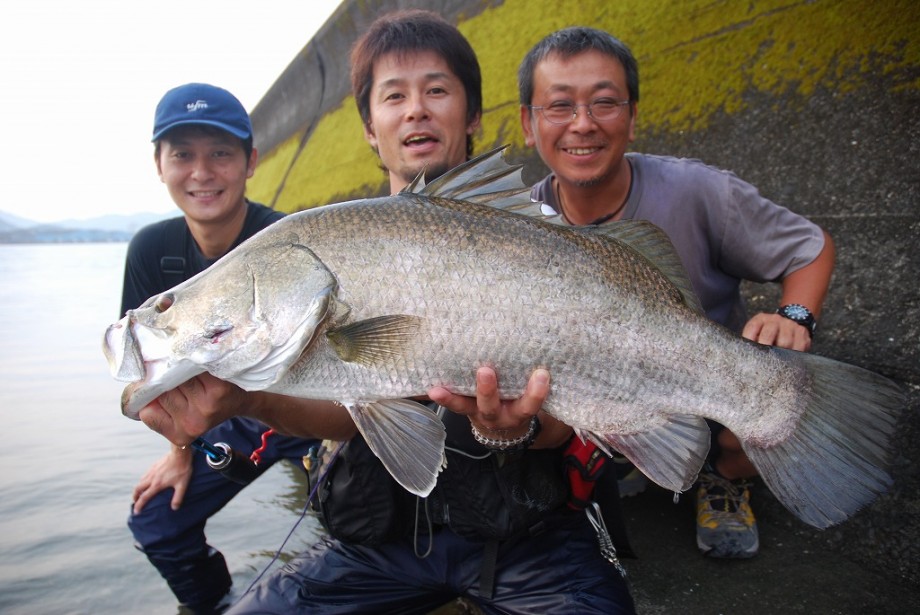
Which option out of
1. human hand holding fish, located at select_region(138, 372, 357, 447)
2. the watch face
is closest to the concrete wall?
the watch face

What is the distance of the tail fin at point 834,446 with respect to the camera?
2031 mm

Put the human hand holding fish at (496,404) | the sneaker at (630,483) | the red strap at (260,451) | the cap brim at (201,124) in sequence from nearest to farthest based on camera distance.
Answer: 1. the human hand holding fish at (496,404)
2. the red strap at (260,451)
3. the sneaker at (630,483)
4. the cap brim at (201,124)

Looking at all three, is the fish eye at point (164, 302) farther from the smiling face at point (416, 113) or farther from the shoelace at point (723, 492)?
the shoelace at point (723, 492)

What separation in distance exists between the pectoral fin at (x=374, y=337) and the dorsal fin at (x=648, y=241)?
759 mm

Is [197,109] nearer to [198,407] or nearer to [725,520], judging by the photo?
[198,407]

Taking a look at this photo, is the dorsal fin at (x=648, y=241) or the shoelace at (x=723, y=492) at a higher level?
the dorsal fin at (x=648, y=241)

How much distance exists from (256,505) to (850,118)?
4907mm

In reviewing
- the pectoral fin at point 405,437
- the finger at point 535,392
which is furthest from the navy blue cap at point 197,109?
the finger at point 535,392

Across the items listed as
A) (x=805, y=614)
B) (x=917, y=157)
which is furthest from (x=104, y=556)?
(x=917, y=157)

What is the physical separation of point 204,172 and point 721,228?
3.24m

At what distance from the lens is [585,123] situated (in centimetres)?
316

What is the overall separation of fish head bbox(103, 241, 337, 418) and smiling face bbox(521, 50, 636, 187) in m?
1.79

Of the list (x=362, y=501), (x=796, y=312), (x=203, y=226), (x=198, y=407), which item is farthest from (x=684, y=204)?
(x=203, y=226)

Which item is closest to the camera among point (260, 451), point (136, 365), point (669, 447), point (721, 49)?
point (136, 365)
